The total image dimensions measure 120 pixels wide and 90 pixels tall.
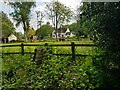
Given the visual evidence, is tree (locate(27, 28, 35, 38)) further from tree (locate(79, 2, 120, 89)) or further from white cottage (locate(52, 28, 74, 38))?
tree (locate(79, 2, 120, 89))

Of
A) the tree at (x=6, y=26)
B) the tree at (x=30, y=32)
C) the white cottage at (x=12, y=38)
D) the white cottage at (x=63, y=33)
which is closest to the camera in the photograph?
the tree at (x=6, y=26)

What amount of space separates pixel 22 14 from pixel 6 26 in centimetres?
21

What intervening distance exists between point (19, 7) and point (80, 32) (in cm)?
56

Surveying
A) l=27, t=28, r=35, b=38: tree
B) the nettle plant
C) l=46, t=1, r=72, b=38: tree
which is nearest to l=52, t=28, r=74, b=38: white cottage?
l=46, t=1, r=72, b=38: tree

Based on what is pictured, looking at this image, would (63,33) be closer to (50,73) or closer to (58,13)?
(58,13)

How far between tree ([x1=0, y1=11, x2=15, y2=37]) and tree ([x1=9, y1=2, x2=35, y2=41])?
0.21 feet

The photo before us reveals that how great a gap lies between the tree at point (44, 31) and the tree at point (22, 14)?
13 cm

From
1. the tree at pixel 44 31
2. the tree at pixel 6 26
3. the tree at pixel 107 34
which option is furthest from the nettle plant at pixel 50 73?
the tree at pixel 6 26

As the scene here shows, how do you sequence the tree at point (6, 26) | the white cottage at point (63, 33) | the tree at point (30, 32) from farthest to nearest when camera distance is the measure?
the white cottage at point (63, 33) < the tree at point (30, 32) < the tree at point (6, 26)

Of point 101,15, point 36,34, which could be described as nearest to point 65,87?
point 36,34

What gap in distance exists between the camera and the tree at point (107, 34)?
83.6 inches

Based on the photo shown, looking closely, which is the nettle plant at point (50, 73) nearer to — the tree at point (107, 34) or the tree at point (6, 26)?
the tree at point (107, 34)

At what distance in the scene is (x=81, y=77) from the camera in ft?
8.36

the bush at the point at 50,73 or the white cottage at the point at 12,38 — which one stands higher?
the white cottage at the point at 12,38
